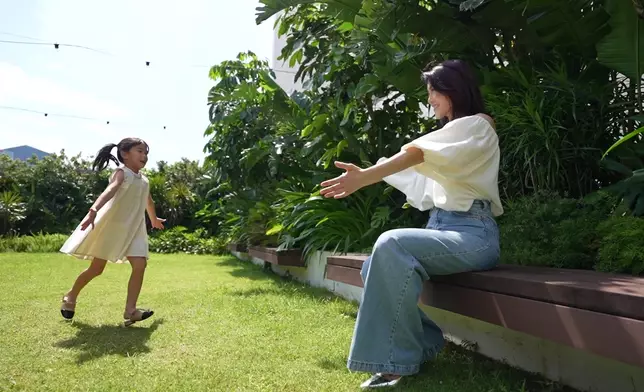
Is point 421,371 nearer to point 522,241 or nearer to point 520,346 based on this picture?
point 520,346

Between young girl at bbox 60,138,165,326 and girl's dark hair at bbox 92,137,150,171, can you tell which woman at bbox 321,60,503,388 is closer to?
young girl at bbox 60,138,165,326

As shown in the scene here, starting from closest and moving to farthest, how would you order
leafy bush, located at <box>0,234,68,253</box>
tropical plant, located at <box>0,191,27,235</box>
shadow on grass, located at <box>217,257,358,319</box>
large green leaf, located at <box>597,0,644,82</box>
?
large green leaf, located at <box>597,0,644,82</box> → shadow on grass, located at <box>217,257,358,319</box> → leafy bush, located at <box>0,234,68,253</box> → tropical plant, located at <box>0,191,27,235</box>

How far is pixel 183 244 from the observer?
12.6 meters

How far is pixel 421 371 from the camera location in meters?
2.24

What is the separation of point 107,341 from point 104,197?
98cm

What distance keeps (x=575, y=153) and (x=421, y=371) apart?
160cm

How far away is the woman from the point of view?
A: 1908mm

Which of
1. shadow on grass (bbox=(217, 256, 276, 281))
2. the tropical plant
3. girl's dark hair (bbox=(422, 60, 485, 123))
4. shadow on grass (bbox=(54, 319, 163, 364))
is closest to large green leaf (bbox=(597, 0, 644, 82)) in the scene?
girl's dark hair (bbox=(422, 60, 485, 123))

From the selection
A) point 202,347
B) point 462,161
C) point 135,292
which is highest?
point 462,161

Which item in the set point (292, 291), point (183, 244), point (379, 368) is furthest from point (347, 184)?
point (183, 244)

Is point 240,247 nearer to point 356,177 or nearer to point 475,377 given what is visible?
point 475,377

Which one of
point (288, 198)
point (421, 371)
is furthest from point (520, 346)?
point (288, 198)

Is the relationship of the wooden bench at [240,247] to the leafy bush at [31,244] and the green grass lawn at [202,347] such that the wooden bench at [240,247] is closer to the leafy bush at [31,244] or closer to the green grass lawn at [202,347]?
the green grass lawn at [202,347]

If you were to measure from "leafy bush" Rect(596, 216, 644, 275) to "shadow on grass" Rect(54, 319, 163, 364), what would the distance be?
220cm
